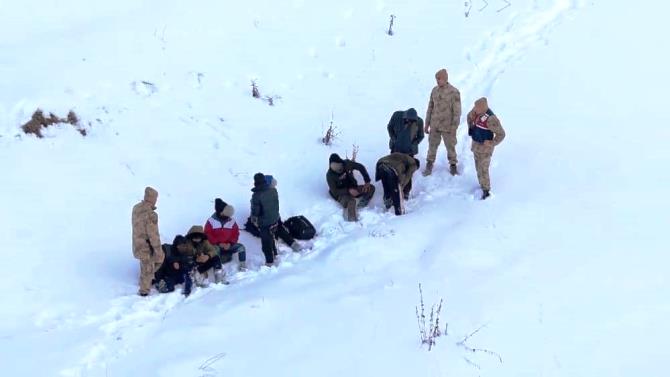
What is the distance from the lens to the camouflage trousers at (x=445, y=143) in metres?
12.6

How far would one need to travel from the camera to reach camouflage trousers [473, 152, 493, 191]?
461 inches

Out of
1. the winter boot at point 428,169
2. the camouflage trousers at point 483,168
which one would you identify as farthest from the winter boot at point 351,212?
the camouflage trousers at point 483,168


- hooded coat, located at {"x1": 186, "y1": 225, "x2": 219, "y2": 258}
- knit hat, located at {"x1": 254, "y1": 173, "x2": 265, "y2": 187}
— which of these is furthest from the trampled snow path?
knit hat, located at {"x1": 254, "y1": 173, "x2": 265, "y2": 187}

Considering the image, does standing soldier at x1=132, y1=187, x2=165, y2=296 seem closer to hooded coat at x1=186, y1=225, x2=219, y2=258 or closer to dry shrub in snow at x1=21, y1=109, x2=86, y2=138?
hooded coat at x1=186, y1=225, x2=219, y2=258

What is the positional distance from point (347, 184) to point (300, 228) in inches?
45.0

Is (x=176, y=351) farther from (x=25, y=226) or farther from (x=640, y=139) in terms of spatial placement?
(x=640, y=139)

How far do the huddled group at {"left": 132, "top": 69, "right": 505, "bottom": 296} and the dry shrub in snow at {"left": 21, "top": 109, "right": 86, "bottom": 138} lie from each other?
2.86 meters

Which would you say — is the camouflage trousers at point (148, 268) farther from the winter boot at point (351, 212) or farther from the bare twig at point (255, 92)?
the bare twig at point (255, 92)

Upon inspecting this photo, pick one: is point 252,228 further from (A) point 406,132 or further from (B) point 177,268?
(A) point 406,132

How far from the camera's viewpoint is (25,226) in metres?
10.9

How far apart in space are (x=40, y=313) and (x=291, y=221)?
3613 mm

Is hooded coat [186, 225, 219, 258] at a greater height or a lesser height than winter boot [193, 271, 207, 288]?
greater

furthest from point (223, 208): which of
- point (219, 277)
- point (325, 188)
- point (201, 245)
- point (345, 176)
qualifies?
point (325, 188)

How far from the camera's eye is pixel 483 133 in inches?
454
